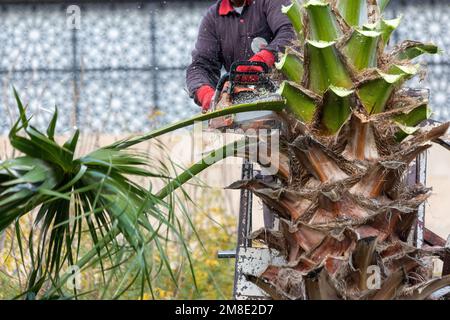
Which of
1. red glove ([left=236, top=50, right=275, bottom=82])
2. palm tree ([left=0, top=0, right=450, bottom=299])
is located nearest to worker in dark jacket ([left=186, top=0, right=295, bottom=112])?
red glove ([left=236, top=50, right=275, bottom=82])

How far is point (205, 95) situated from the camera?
22.3ft

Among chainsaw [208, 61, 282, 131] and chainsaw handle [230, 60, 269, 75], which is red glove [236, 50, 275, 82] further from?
chainsaw handle [230, 60, 269, 75]

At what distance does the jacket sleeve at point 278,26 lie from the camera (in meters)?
6.69

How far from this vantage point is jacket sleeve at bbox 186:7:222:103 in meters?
7.08

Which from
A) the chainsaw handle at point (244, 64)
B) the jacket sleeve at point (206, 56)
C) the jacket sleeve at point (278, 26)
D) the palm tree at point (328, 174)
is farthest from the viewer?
the jacket sleeve at point (206, 56)

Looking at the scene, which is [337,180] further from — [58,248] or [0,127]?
[0,127]

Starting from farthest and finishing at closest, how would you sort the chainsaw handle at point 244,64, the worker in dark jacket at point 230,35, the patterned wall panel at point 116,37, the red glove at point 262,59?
the patterned wall panel at point 116,37 → the worker in dark jacket at point 230,35 → the red glove at point 262,59 → the chainsaw handle at point 244,64

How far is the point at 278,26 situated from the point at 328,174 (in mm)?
1650

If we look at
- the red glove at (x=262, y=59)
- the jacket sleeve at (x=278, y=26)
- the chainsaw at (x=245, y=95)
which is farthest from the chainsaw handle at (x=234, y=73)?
the jacket sleeve at (x=278, y=26)

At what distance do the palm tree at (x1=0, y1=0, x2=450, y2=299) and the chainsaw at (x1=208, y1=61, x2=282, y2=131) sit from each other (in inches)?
6.7

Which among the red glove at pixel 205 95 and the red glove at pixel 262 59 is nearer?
the red glove at pixel 262 59

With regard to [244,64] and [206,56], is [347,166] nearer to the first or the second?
[244,64]

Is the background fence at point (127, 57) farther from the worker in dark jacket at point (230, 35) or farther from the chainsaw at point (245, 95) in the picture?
the chainsaw at point (245, 95)

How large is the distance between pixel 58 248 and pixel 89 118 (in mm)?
5020
